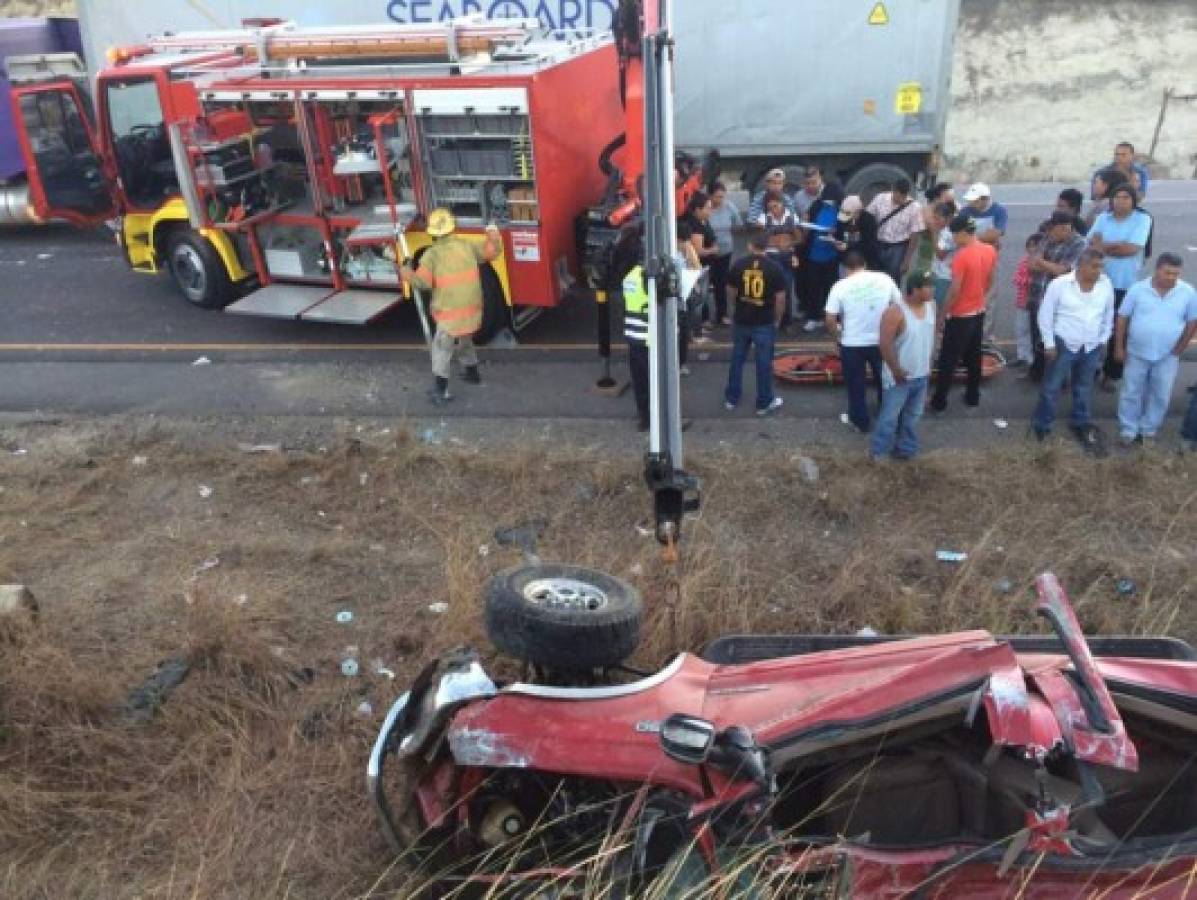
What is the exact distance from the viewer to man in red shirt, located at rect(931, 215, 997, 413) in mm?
6828

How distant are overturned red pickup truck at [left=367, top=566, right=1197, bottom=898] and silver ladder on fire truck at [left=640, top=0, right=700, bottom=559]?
27.7 inches

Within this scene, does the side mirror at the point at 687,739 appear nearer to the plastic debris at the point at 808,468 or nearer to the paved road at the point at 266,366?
the plastic debris at the point at 808,468

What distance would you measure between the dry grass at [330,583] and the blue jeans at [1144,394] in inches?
18.0

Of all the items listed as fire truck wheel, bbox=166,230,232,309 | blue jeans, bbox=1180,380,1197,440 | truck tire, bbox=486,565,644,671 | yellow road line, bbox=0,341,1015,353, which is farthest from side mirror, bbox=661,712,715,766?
fire truck wheel, bbox=166,230,232,309

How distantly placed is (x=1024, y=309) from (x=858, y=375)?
197cm

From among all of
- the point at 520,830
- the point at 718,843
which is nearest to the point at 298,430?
the point at 520,830

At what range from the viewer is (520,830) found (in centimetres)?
325

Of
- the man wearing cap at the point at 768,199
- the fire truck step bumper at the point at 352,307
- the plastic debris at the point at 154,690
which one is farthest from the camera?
the fire truck step bumper at the point at 352,307

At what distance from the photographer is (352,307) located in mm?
9195

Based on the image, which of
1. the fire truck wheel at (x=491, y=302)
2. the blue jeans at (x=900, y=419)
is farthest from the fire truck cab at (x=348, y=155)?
the blue jeans at (x=900, y=419)

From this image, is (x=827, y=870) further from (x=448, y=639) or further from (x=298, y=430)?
(x=298, y=430)

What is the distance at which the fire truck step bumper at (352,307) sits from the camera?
9008 millimetres

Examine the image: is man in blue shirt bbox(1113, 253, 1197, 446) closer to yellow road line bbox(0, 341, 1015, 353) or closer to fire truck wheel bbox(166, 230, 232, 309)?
yellow road line bbox(0, 341, 1015, 353)

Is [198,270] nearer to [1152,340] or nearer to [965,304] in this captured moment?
[965,304]
